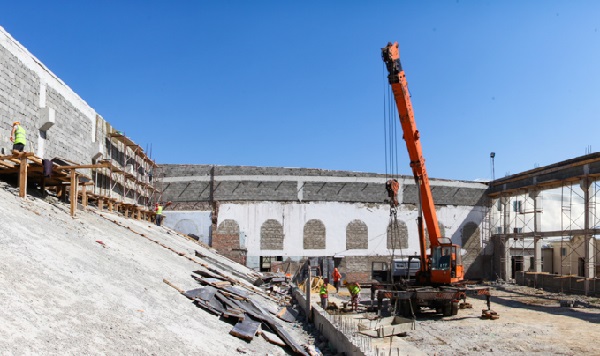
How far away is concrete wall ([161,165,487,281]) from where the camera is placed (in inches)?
1339

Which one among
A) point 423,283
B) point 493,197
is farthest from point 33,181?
point 493,197

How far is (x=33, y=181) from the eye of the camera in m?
16.3

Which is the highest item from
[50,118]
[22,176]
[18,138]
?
[50,118]

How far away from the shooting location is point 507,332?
14.7 meters

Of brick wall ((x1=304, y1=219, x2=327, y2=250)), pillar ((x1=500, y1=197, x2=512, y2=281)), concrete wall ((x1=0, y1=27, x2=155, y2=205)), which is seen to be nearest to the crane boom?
concrete wall ((x1=0, y1=27, x2=155, y2=205))

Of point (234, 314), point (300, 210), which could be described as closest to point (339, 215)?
point (300, 210)

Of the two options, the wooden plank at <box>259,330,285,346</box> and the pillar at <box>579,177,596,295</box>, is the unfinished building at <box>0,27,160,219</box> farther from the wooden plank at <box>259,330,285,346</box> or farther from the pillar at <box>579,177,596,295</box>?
the pillar at <box>579,177,596,295</box>

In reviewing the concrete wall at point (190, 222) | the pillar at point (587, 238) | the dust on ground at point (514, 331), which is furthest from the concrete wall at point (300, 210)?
the dust on ground at point (514, 331)

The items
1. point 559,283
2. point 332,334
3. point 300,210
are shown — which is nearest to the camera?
point 332,334

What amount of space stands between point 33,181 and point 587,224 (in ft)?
80.4

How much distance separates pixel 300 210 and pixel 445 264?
56.2 ft

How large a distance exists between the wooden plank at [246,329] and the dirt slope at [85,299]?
0.55ft

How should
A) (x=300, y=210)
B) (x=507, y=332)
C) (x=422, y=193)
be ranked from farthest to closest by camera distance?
1. (x=300, y=210)
2. (x=422, y=193)
3. (x=507, y=332)

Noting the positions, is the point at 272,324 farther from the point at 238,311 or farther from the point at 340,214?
the point at 340,214
